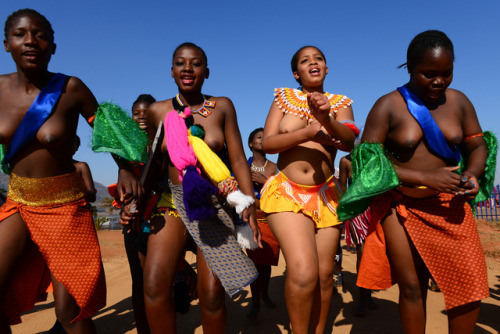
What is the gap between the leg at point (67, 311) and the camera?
2393 mm

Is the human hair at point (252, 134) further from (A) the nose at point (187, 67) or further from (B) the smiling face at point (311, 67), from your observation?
(A) the nose at point (187, 67)

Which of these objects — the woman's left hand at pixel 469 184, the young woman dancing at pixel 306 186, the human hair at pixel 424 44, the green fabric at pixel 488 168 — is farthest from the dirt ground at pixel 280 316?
the human hair at pixel 424 44

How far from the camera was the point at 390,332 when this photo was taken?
3594 mm

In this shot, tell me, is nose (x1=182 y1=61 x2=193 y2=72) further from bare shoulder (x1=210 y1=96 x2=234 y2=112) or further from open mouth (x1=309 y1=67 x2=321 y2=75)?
open mouth (x1=309 y1=67 x2=321 y2=75)

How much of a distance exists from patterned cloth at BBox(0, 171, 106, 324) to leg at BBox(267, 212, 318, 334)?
1.33 meters

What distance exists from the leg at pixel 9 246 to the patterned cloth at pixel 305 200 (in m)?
1.72

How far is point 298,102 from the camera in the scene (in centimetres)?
305

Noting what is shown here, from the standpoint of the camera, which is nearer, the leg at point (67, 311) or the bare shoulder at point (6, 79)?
the leg at point (67, 311)

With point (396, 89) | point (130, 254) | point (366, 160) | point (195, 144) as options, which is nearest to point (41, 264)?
point (130, 254)

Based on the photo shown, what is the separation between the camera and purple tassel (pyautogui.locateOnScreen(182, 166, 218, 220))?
8.09ft

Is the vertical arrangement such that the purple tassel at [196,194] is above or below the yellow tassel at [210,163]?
below

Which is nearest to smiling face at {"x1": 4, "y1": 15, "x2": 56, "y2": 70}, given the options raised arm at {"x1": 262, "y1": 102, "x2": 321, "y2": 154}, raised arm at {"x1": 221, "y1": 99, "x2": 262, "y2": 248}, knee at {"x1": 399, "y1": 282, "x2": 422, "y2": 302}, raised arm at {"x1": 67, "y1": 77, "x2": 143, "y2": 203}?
raised arm at {"x1": 67, "y1": 77, "x2": 143, "y2": 203}

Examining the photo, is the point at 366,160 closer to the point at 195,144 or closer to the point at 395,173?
the point at 395,173

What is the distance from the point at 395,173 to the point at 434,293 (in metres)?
3.38
